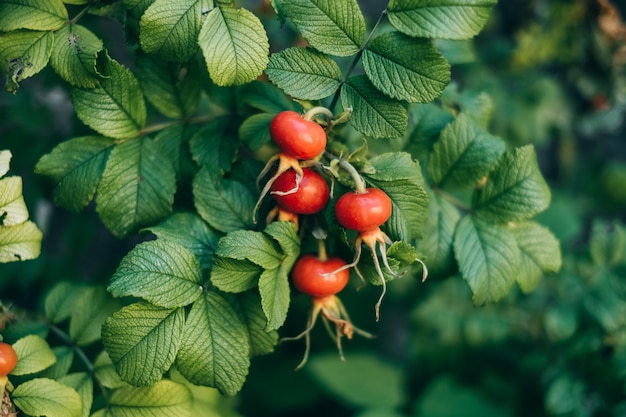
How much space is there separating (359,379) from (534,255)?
136cm

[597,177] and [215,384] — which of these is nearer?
[215,384]

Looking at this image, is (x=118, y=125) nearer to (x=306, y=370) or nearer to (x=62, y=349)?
(x=62, y=349)

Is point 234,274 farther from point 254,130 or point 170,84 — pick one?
point 170,84

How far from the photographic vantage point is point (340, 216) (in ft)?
→ 4.10

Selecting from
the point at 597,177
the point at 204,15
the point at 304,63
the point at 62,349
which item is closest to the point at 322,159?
the point at 304,63

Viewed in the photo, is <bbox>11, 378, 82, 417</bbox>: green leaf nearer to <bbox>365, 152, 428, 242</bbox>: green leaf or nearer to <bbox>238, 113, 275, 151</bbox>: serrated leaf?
<bbox>238, 113, 275, 151</bbox>: serrated leaf

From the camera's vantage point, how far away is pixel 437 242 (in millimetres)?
1556

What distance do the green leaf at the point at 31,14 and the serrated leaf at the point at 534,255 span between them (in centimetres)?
140

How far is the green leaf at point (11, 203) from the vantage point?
1.31 meters

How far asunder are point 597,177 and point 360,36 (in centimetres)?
290

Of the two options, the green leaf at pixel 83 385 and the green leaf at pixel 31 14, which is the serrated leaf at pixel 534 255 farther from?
the green leaf at pixel 31 14

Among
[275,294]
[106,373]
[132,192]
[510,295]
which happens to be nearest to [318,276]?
[275,294]

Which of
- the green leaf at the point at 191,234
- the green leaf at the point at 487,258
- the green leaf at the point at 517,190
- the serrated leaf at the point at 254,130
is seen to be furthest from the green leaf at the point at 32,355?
the green leaf at the point at 517,190

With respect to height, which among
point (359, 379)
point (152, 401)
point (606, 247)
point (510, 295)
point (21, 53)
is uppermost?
point (21, 53)
